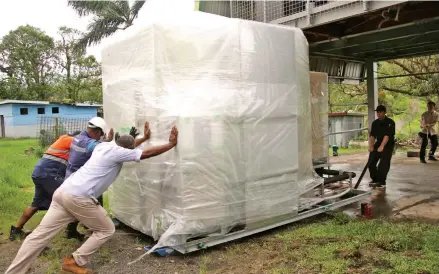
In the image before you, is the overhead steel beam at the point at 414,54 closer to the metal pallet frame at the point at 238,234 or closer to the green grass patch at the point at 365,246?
the metal pallet frame at the point at 238,234

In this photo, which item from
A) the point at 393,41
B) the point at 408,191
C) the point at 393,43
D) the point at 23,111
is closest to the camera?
the point at 408,191

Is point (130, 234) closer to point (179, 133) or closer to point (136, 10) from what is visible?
point (179, 133)

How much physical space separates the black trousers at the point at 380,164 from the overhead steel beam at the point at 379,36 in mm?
2232

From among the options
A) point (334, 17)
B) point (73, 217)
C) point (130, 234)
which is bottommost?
point (130, 234)

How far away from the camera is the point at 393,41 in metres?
8.24

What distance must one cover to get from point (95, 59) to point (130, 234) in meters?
25.6

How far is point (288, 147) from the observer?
4.96 m

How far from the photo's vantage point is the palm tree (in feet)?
52.9

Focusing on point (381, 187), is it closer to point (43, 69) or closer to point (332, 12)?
point (332, 12)

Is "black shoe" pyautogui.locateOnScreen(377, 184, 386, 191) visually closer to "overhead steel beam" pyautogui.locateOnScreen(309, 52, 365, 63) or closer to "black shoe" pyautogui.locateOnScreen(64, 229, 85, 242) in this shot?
"overhead steel beam" pyautogui.locateOnScreen(309, 52, 365, 63)

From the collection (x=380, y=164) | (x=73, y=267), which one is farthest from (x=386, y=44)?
(x=73, y=267)

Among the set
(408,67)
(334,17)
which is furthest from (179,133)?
(408,67)

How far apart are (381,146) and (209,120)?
14.9 feet

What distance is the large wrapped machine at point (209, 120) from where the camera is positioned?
4188 millimetres
